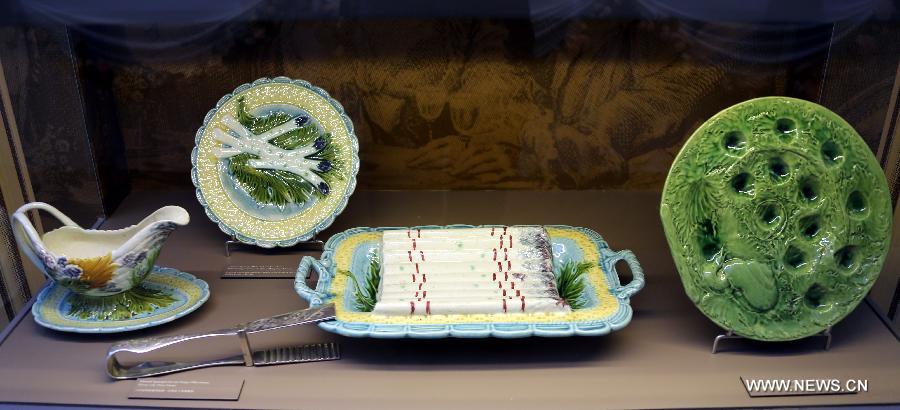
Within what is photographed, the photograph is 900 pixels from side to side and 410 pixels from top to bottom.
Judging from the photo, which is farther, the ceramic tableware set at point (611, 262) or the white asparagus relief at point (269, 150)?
the white asparagus relief at point (269, 150)

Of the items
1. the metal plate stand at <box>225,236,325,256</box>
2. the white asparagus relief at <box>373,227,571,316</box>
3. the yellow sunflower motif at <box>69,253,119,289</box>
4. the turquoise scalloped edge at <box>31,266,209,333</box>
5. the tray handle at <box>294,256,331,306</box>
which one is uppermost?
the yellow sunflower motif at <box>69,253,119,289</box>

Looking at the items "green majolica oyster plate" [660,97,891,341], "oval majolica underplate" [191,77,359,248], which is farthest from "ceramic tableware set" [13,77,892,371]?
"oval majolica underplate" [191,77,359,248]

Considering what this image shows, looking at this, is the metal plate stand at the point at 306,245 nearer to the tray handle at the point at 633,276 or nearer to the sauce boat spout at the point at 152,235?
the sauce boat spout at the point at 152,235

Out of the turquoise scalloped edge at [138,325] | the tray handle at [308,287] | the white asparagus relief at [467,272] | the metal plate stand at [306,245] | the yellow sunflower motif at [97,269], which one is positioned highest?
the yellow sunflower motif at [97,269]

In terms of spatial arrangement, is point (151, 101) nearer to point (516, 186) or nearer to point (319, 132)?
point (319, 132)

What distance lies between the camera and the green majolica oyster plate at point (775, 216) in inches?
34.5

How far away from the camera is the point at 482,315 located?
91 cm

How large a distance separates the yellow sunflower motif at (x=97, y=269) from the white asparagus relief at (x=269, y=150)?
253mm

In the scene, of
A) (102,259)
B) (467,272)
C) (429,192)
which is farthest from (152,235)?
(429,192)

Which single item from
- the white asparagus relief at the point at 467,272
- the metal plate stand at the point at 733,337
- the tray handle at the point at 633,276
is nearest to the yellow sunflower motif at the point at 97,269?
the white asparagus relief at the point at 467,272

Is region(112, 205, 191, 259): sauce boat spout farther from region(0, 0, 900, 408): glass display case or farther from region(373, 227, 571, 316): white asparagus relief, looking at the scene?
region(373, 227, 571, 316): white asparagus relief

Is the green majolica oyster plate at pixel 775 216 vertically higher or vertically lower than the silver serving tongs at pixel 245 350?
higher

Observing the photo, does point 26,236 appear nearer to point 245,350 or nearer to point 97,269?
point 97,269

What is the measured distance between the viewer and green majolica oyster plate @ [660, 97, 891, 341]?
0.88m
